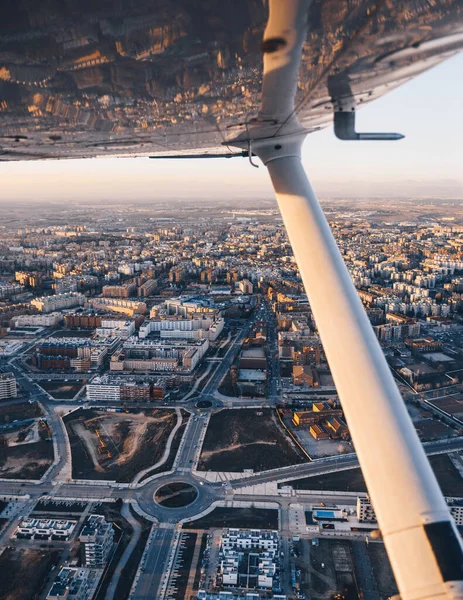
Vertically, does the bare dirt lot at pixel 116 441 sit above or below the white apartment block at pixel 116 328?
below

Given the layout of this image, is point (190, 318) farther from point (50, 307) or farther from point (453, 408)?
point (453, 408)

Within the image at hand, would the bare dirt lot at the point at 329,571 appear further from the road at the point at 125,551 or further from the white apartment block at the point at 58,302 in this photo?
the white apartment block at the point at 58,302

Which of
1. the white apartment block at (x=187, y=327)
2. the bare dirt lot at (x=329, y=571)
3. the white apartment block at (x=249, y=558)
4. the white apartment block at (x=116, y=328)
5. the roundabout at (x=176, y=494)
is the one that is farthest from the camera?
the white apartment block at (x=116, y=328)

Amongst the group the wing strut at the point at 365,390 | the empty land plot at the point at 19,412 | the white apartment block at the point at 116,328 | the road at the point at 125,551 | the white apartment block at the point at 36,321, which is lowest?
the road at the point at 125,551

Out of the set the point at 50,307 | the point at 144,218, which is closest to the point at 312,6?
the point at 50,307

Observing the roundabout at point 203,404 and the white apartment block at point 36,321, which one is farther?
the white apartment block at point 36,321

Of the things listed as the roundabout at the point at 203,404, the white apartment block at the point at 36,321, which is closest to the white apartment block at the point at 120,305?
the white apartment block at the point at 36,321

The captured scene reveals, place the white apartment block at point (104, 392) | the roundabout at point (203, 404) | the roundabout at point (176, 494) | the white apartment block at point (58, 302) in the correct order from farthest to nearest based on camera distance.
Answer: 1. the white apartment block at point (58, 302)
2. the white apartment block at point (104, 392)
3. the roundabout at point (203, 404)
4. the roundabout at point (176, 494)
